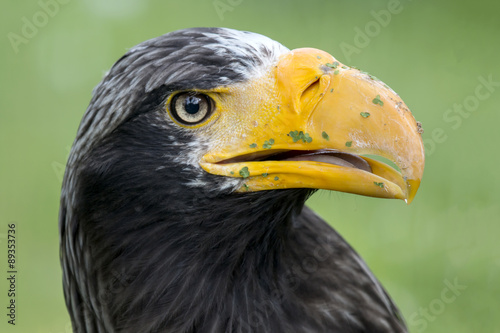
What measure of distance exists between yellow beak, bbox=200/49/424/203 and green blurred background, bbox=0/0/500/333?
264 centimetres

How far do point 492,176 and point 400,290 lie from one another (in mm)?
1289

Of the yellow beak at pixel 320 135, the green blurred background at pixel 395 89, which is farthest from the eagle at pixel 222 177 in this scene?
the green blurred background at pixel 395 89

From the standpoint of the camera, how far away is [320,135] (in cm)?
208

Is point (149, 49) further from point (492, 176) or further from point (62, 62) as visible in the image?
point (62, 62)

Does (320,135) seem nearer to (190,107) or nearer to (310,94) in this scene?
(310,94)

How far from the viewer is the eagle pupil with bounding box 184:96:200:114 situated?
7.23 ft

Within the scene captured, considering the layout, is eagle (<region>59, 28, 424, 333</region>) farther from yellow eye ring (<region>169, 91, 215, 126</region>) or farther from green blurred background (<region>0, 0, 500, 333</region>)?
green blurred background (<region>0, 0, 500, 333</region>)

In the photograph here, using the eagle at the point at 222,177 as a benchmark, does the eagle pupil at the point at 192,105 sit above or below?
above

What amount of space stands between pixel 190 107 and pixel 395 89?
4.01m

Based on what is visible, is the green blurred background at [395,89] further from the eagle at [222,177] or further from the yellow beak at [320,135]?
the yellow beak at [320,135]

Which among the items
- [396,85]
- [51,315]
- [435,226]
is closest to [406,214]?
[435,226]

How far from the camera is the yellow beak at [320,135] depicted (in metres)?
2.03

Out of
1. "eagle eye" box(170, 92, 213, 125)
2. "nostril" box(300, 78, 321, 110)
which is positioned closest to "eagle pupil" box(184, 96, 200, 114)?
"eagle eye" box(170, 92, 213, 125)

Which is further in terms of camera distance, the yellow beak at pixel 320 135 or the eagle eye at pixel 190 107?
the eagle eye at pixel 190 107
